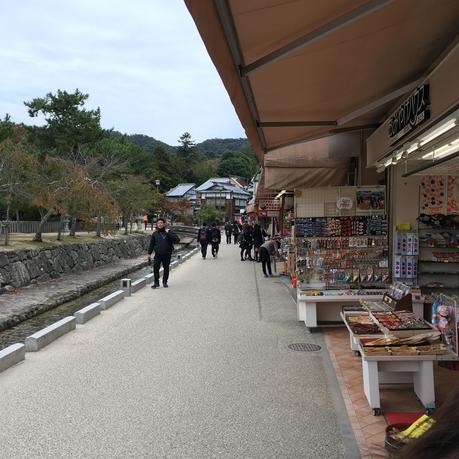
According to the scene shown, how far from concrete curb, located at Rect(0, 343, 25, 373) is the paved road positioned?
3.9 inches

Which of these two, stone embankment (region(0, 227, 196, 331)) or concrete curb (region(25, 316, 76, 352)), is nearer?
concrete curb (region(25, 316, 76, 352))

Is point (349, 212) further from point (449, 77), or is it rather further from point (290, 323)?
point (449, 77)

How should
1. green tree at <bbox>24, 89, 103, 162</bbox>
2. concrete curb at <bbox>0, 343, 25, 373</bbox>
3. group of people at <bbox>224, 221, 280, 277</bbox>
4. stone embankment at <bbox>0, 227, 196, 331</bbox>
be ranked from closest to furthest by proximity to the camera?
1. concrete curb at <bbox>0, 343, 25, 373</bbox>
2. stone embankment at <bbox>0, 227, 196, 331</bbox>
3. group of people at <bbox>224, 221, 280, 277</bbox>
4. green tree at <bbox>24, 89, 103, 162</bbox>

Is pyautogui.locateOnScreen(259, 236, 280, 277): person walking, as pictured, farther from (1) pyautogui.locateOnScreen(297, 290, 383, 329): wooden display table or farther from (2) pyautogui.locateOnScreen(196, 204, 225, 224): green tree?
(2) pyautogui.locateOnScreen(196, 204, 225, 224): green tree

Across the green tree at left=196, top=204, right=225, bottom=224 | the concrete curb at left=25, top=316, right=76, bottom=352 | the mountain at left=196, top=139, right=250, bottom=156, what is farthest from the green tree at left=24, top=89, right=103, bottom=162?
the mountain at left=196, top=139, right=250, bottom=156

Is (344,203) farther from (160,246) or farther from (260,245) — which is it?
(260,245)

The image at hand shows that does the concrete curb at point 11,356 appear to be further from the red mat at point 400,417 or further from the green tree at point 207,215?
the green tree at point 207,215

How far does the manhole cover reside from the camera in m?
6.38

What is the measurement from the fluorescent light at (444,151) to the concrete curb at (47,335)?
5602 millimetres

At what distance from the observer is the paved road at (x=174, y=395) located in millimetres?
3611

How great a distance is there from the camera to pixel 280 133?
22.7ft

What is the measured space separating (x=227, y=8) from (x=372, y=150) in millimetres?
4878

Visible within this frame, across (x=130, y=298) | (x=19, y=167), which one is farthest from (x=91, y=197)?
(x=130, y=298)

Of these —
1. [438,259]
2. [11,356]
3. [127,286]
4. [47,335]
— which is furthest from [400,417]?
[127,286]
